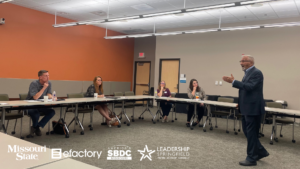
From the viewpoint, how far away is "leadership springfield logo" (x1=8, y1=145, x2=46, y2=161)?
1.28 metres

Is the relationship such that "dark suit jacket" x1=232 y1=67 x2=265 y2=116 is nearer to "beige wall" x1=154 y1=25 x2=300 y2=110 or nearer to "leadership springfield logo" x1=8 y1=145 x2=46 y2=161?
"leadership springfield logo" x1=8 y1=145 x2=46 y2=161

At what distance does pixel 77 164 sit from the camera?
124 cm

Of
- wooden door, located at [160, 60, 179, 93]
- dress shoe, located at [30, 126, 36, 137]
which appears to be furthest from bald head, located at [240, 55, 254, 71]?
wooden door, located at [160, 60, 179, 93]

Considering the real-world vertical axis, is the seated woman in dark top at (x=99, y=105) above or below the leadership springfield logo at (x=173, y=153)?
above

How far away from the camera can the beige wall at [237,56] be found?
696 centimetres

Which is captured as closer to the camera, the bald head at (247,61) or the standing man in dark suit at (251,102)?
the standing man in dark suit at (251,102)

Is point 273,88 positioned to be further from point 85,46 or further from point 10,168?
point 10,168

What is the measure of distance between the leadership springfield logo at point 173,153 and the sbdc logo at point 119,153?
0.46 metres

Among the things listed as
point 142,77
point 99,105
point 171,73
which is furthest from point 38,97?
point 142,77

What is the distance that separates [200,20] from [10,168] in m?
7.51

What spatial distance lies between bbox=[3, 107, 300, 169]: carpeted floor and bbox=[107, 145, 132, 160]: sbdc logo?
7 cm

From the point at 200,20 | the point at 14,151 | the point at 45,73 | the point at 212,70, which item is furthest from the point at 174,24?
the point at 14,151

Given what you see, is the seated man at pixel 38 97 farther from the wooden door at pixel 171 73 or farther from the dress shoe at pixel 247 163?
the wooden door at pixel 171 73

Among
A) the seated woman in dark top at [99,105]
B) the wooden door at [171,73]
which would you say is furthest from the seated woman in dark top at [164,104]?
the wooden door at [171,73]
